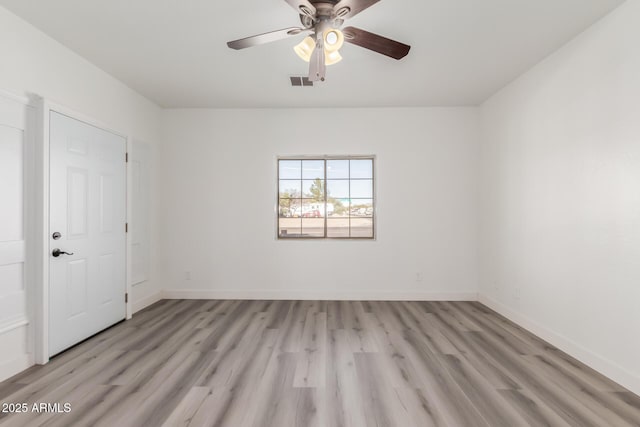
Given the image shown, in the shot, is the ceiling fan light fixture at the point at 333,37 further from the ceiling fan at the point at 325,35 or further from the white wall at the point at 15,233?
the white wall at the point at 15,233

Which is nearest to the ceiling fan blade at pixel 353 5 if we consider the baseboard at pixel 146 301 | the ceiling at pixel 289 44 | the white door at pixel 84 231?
the ceiling at pixel 289 44

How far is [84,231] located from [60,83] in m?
1.40

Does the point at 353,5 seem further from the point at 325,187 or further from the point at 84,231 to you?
the point at 84,231

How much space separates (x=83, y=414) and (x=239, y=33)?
9.88 feet

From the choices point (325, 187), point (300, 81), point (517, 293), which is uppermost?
point (300, 81)

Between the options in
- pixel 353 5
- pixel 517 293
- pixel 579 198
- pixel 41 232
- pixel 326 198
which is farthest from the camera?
pixel 326 198

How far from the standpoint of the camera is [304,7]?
185 centimetres

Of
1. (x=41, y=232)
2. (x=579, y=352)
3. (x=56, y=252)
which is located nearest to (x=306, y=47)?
(x=41, y=232)

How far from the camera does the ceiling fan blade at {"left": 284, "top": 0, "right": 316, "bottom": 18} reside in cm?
179

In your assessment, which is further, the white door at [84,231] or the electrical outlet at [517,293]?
the electrical outlet at [517,293]

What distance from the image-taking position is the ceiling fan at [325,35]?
73.2 inches

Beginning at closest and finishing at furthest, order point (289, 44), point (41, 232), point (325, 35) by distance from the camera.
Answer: point (325, 35)
point (41, 232)
point (289, 44)

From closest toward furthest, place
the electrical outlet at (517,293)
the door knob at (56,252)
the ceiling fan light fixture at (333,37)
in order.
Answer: the ceiling fan light fixture at (333,37)
the door knob at (56,252)
the electrical outlet at (517,293)

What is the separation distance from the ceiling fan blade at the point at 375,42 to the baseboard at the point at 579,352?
282 cm
